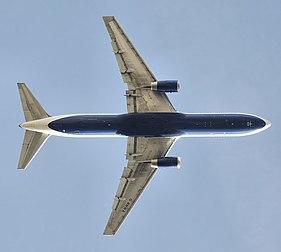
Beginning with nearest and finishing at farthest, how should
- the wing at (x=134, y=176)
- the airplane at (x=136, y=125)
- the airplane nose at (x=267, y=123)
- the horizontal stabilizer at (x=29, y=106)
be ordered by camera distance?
the airplane at (x=136, y=125) → the airplane nose at (x=267, y=123) → the horizontal stabilizer at (x=29, y=106) → the wing at (x=134, y=176)

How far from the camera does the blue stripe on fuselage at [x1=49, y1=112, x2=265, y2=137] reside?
6309 centimetres

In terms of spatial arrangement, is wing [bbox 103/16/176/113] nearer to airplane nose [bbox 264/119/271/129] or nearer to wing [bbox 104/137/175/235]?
wing [bbox 104/137/175/235]

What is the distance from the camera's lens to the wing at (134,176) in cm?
6675

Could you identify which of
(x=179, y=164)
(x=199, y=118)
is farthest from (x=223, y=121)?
(x=179, y=164)

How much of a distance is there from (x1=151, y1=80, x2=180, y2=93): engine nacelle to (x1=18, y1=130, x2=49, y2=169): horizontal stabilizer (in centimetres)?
1629

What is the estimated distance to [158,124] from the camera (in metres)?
63.7

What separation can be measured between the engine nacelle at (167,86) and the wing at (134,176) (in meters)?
7.03

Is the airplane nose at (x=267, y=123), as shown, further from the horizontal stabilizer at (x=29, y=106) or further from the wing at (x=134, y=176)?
the horizontal stabilizer at (x=29, y=106)

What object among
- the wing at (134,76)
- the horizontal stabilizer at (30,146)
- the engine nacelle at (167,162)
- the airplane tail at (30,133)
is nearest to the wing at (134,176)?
the engine nacelle at (167,162)

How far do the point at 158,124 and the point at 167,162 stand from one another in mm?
5121

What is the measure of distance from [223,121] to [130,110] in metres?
12.2

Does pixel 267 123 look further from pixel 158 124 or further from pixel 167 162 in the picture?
pixel 158 124

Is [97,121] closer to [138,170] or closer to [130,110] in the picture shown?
[130,110]

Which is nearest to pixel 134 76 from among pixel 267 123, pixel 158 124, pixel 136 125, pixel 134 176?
pixel 136 125
